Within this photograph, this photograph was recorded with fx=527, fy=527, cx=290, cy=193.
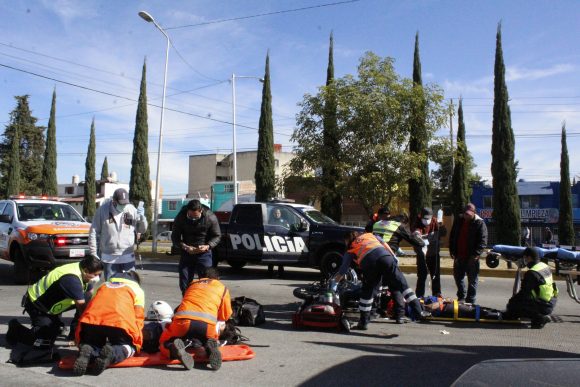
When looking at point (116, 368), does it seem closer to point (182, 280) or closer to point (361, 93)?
point (182, 280)

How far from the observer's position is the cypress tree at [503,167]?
25.0 m

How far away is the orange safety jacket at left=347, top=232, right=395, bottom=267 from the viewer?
7.20 m

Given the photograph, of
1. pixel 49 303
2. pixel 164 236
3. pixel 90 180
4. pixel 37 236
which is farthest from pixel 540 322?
pixel 164 236

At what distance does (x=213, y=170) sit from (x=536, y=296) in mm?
60091

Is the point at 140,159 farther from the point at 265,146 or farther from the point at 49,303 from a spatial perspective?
the point at 49,303

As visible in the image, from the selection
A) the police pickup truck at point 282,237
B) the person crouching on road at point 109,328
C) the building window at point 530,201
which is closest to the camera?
the person crouching on road at point 109,328

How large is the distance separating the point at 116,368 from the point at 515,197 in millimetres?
23535

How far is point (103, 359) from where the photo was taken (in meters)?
5.11

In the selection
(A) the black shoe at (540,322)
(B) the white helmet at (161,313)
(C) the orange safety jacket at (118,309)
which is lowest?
(A) the black shoe at (540,322)

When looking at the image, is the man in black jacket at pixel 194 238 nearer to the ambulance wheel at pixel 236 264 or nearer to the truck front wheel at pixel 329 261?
the truck front wheel at pixel 329 261

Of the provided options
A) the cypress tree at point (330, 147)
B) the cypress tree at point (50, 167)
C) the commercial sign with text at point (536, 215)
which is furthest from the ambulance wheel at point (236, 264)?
the commercial sign with text at point (536, 215)

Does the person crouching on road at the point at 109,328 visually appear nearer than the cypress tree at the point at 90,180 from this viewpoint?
Yes

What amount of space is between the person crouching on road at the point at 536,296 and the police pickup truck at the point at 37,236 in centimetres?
828

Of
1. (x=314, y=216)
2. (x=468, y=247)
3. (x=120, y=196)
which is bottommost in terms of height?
(x=468, y=247)
